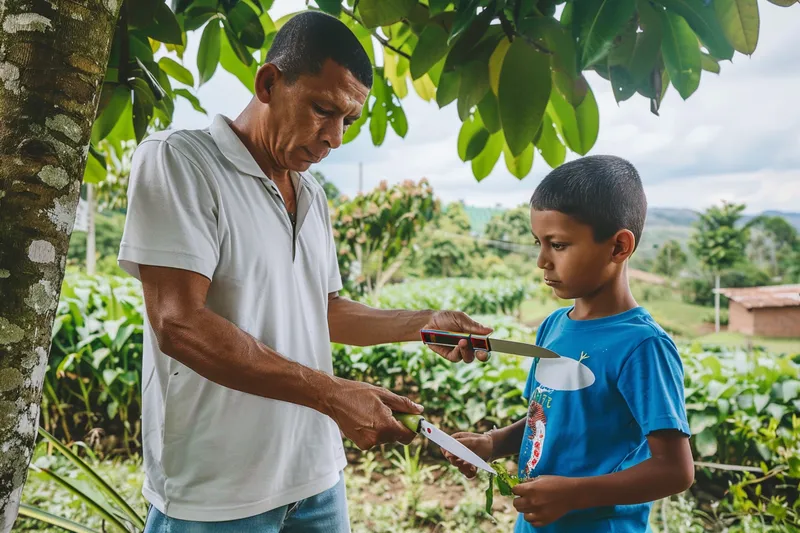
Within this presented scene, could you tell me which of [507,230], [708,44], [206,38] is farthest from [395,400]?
[507,230]

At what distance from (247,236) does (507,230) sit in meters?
11.7

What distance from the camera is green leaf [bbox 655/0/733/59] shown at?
85 cm

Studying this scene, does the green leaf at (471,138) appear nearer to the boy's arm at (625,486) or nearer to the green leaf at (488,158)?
Answer: the green leaf at (488,158)

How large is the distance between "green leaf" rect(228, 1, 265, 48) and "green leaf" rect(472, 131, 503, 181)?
498 millimetres

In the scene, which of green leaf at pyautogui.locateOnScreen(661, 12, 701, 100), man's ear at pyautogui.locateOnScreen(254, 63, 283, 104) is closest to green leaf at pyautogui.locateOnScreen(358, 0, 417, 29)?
man's ear at pyautogui.locateOnScreen(254, 63, 283, 104)

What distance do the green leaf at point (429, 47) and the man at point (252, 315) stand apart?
0.11m

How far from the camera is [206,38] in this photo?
1204 mm

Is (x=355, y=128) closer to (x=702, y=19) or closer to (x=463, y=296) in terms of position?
(x=702, y=19)

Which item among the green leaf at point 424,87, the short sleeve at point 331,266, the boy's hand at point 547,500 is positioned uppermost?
the green leaf at point 424,87

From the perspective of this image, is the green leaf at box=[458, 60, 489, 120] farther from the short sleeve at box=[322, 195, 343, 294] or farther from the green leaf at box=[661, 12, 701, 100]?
the short sleeve at box=[322, 195, 343, 294]

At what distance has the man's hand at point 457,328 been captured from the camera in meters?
1.06

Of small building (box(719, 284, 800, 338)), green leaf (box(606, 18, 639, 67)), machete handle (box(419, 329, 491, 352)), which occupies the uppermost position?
green leaf (box(606, 18, 639, 67))

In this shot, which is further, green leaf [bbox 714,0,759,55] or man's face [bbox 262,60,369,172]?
man's face [bbox 262,60,369,172]

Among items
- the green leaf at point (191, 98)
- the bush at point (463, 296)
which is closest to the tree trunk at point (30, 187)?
the green leaf at point (191, 98)
